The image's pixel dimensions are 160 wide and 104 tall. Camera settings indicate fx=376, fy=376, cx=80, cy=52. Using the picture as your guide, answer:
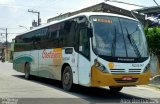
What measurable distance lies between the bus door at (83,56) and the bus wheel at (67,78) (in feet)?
3.41

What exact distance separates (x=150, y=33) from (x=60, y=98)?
38.8 ft

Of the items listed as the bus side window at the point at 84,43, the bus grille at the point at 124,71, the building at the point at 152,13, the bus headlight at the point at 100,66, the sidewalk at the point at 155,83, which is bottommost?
the sidewalk at the point at 155,83

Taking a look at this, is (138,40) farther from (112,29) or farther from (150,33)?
(150,33)

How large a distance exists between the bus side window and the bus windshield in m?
0.39

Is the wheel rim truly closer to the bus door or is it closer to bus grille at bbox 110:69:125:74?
the bus door

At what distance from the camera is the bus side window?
13492mm

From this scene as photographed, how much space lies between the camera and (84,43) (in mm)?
13805

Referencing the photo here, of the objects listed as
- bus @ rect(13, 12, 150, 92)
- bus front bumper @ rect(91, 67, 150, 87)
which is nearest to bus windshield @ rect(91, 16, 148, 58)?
bus @ rect(13, 12, 150, 92)

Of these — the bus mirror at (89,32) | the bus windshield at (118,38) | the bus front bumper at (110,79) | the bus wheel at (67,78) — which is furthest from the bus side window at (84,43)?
the bus wheel at (67,78)

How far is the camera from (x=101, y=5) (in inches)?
1587

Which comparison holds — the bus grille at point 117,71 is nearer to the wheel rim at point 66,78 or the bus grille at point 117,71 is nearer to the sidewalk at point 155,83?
the wheel rim at point 66,78

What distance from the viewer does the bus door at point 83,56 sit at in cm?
1341

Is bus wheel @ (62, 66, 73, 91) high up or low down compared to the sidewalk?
up

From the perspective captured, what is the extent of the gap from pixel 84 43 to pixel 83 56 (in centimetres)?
48
